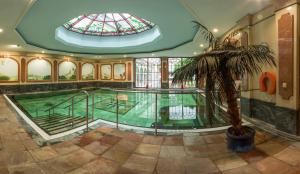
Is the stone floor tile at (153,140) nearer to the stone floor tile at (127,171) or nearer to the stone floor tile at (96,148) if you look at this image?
the stone floor tile at (96,148)

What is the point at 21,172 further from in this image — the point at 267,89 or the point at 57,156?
the point at 267,89

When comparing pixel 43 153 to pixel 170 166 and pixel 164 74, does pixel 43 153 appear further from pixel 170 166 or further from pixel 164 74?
pixel 164 74

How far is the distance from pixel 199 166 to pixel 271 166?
89 centimetres

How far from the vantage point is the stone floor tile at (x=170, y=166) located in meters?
2.41

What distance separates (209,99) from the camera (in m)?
2.75

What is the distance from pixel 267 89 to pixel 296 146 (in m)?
1.53

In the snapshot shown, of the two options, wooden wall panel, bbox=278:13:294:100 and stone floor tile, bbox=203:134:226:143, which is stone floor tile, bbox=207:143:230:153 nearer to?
stone floor tile, bbox=203:134:226:143

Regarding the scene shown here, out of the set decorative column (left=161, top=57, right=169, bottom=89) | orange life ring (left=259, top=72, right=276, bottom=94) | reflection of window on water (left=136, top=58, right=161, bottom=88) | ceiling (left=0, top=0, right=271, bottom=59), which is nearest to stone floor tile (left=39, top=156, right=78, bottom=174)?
ceiling (left=0, top=0, right=271, bottom=59)

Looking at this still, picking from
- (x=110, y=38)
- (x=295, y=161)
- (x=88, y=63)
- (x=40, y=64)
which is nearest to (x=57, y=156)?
(x=295, y=161)

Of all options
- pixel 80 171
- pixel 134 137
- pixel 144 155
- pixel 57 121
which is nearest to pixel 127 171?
pixel 144 155

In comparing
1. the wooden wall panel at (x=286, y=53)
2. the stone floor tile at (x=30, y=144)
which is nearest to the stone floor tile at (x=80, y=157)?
the stone floor tile at (x=30, y=144)

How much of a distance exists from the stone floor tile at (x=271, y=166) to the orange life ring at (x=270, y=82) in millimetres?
1863

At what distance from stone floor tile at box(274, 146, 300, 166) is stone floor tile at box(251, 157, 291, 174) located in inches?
4.2

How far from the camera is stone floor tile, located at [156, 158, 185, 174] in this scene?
95.0 inches
